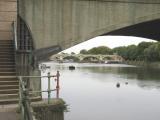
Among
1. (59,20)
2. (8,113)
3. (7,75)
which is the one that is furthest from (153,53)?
(8,113)

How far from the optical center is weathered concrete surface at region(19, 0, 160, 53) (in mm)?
18766

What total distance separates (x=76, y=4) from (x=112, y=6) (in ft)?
5.65

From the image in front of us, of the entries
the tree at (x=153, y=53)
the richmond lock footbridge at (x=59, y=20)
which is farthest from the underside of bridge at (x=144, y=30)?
the tree at (x=153, y=53)

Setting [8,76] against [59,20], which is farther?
[59,20]

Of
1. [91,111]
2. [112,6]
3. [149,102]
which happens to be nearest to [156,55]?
[149,102]

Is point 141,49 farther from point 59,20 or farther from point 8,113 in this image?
point 8,113

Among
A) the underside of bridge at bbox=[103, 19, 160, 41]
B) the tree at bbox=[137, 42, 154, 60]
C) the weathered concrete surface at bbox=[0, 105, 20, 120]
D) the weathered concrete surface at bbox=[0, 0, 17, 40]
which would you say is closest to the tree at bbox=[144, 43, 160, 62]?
the tree at bbox=[137, 42, 154, 60]

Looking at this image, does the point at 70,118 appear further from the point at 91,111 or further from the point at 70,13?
the point at 70,13

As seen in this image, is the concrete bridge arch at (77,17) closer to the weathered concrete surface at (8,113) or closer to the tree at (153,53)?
the weathered concrete surface at (8,113)

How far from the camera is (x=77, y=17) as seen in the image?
Answer: 1936 cm

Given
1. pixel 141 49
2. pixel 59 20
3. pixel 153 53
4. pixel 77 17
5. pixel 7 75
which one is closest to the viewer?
pixel 7 75

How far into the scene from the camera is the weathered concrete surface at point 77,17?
18.8m

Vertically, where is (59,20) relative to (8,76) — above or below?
above

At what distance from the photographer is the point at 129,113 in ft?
97.7
